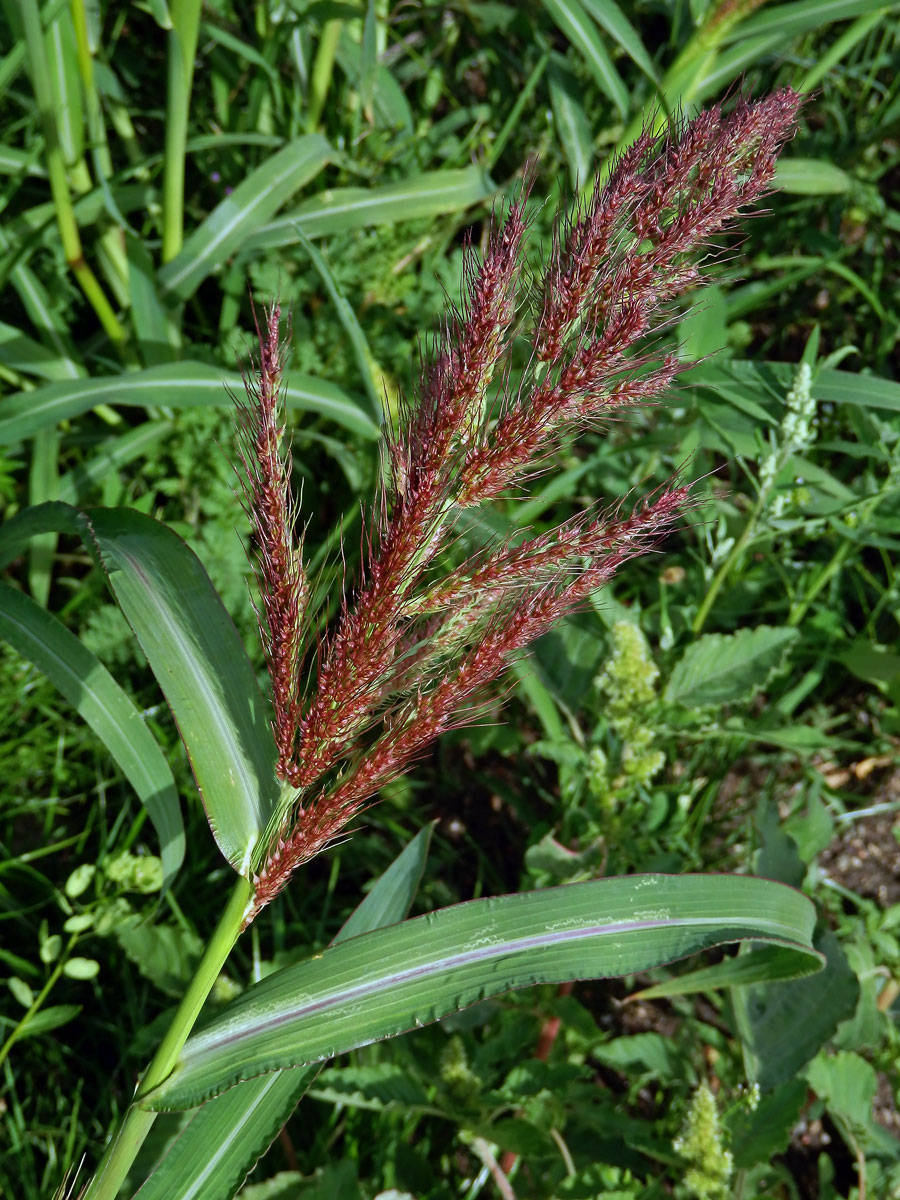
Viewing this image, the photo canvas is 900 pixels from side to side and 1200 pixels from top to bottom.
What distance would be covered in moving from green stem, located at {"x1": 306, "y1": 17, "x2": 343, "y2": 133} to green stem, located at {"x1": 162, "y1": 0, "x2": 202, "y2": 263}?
17.0 inches

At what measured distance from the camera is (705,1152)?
5.49 ft

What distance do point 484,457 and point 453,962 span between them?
67 centimetres

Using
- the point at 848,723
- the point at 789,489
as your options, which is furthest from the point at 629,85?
the point at 848,723

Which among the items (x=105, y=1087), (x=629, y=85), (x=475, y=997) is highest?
(x=629, y=85)

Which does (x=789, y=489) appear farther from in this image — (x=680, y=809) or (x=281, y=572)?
(x=281, y=572)

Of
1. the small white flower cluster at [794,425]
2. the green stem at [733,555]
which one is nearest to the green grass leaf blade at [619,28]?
the small white flower cluster at [794,425]

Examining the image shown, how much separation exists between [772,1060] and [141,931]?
1.22 m

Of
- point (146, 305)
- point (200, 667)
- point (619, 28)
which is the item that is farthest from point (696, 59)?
point (200, 667)

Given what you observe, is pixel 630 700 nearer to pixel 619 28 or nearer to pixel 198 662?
pixel 198 662

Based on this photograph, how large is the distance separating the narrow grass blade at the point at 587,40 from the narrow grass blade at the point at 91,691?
187 cm

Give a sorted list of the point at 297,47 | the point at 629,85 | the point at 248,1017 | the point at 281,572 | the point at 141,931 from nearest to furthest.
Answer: the point at 281,572, the point at 248,1017, the point at 141,931, the point at 297,47, the point at 629,85

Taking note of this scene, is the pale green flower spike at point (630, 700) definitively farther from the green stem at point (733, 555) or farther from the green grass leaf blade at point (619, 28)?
the green grass leaf blade at point (619, 28)

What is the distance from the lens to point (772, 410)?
227cm

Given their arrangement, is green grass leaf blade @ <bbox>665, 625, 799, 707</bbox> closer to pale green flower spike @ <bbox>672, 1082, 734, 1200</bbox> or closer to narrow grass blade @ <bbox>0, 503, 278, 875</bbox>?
pale green flower spike @ <bbox>672, 1082, 734, 1200</bbox>
